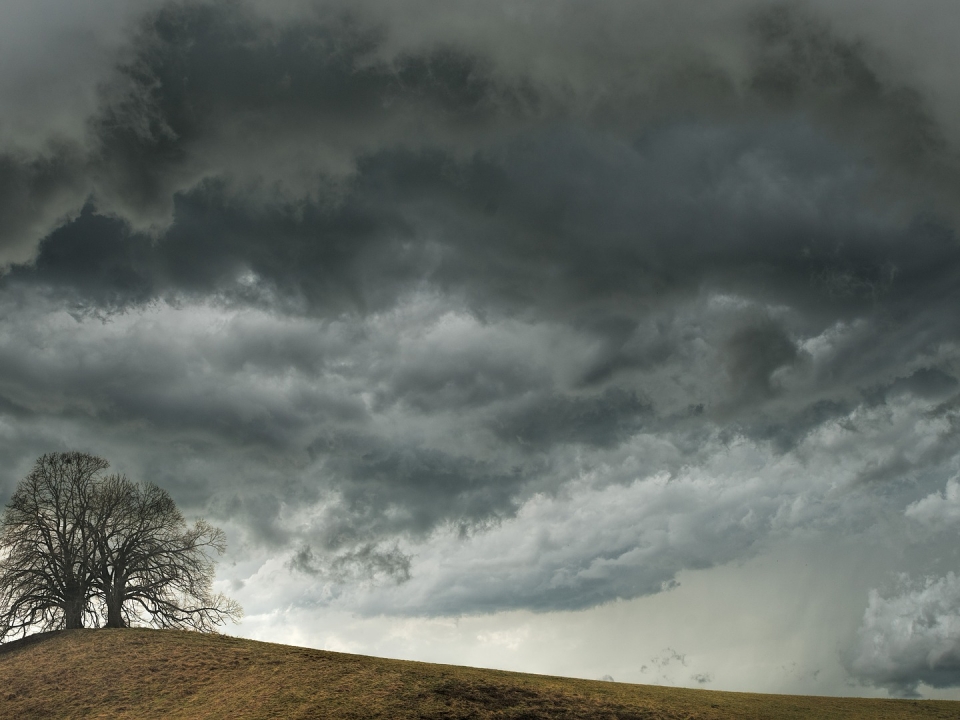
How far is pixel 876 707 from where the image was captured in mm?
33656

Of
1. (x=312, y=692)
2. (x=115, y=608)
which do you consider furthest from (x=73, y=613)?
(x=312, y=692)

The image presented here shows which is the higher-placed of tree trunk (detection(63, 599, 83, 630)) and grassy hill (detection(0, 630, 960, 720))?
tree trunk (detection(63, 599, 83, 630))

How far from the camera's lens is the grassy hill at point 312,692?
28.6 m

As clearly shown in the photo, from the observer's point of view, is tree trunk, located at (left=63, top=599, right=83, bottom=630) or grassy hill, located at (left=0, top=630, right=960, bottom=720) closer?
grassy hill, located at (left=0, top=630, right=960, bottom=720)

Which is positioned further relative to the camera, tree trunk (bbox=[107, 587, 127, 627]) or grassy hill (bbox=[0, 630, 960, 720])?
tree trunk (bbox=[107, 587, 127, 627])

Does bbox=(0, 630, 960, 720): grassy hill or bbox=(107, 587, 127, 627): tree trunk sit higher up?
bbox=(107, 587, 127, 627): tree trunk

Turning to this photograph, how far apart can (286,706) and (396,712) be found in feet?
14.5

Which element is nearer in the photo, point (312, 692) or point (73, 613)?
point (312, 692)

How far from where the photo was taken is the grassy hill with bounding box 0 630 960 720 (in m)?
28.6

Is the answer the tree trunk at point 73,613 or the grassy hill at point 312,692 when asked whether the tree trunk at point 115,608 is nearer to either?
the tree trunk at point 73,613

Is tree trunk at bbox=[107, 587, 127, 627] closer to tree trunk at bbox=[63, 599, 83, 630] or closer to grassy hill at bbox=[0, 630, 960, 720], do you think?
tree trunk at bbox=[63, 599, 83, 630]

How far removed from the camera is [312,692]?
98.4 ft

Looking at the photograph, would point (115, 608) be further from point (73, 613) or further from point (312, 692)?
point (312, 692)

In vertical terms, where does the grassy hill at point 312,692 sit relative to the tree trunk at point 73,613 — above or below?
below
